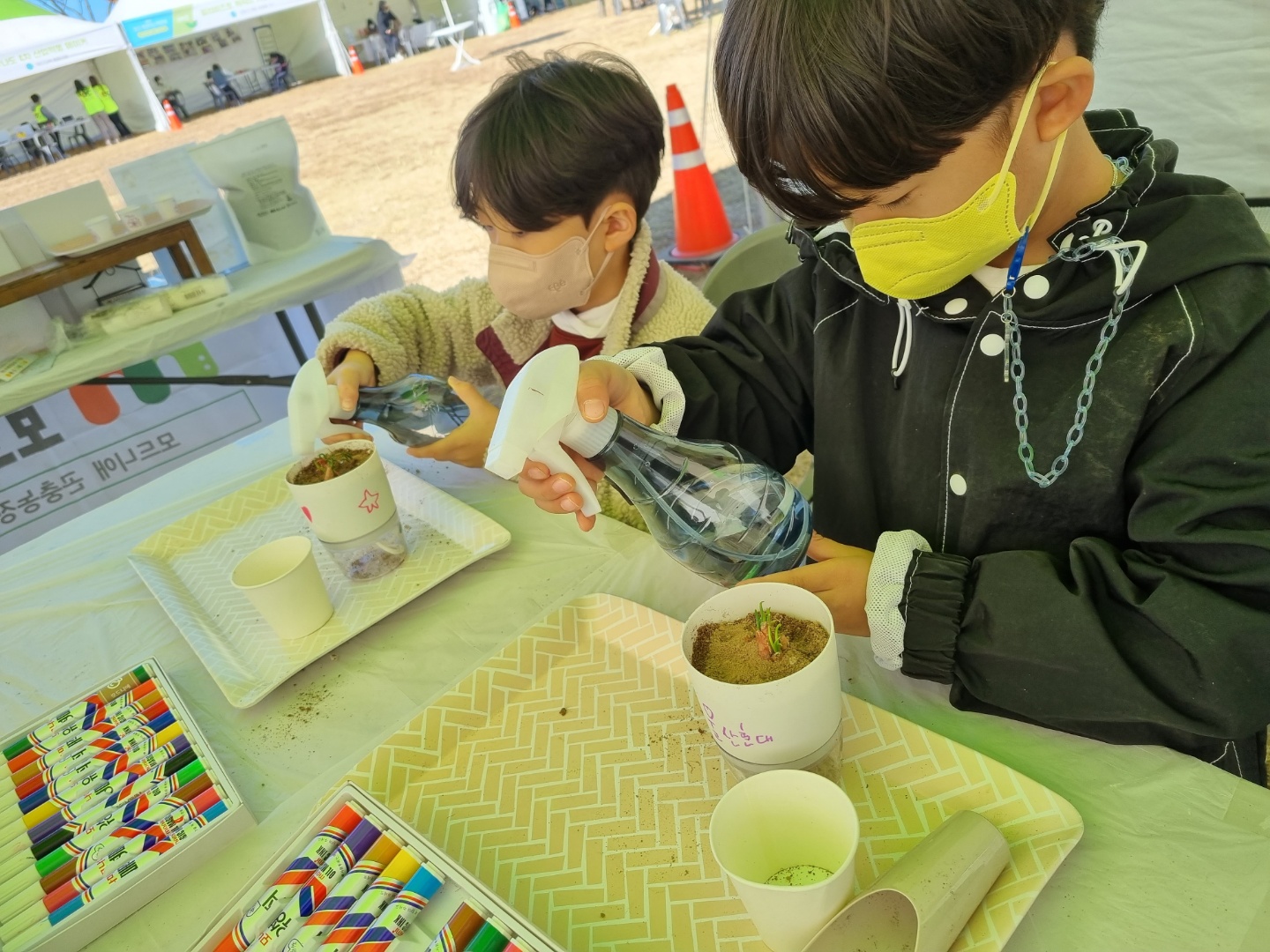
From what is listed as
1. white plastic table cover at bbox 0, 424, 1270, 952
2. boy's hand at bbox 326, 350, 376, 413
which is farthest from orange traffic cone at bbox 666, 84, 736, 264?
white plastic table cover at bbox 0, 424, 1270, 952

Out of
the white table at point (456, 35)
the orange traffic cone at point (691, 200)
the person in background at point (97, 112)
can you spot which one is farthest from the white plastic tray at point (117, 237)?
the white table at point (456, 35)

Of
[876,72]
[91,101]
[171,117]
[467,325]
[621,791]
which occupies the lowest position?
[621,791]

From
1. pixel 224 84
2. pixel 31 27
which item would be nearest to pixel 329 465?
pixel 31 27

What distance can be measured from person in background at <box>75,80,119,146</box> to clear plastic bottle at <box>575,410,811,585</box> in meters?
3.03

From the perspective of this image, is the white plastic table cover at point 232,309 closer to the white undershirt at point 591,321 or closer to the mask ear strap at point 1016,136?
the white undershirt at point 591,321

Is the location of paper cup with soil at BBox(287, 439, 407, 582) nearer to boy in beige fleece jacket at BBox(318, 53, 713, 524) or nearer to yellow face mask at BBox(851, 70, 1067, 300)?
boy in beige fleece jacket at BBox(318, 53, 713, 524)

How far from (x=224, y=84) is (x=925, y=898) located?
431 centimetres

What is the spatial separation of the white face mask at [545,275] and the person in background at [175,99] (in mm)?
2953

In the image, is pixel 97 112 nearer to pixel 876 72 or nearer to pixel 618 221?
pixel 618 221

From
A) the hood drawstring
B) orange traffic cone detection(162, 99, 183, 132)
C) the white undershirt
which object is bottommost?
the white undershirt

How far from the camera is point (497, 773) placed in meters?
0.73

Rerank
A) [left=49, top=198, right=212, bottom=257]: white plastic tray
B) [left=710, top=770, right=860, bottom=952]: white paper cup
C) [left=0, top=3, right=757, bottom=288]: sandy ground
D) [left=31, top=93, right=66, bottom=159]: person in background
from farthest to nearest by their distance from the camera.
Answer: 1. [left=0, top=3, right=757, bottom=288]: sandy ground
2. [left=31, top=93, right=66, bottom=159]: person in background
3. [left=49, top=198, right=212, bottom=257]: white plastic tray
4. [left=710, top=770, right=860, bottom=952]: white paper cup

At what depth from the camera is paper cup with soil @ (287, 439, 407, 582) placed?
0.94 m

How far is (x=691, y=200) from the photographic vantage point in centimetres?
287
